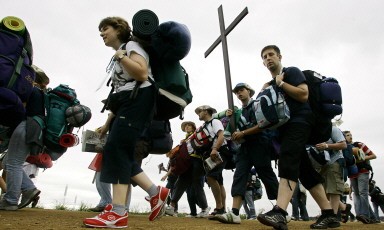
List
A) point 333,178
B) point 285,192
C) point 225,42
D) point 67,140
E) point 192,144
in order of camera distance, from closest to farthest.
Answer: point 285,192 < point 67,140 < point 333,178 < point 192,144 < point 225,42

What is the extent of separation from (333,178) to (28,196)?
439 cm

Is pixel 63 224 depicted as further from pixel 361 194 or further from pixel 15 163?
pixel 361 194

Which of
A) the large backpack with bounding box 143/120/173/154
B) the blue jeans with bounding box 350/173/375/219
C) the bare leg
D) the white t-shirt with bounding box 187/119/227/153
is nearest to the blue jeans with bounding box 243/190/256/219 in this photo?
the blue jeans with bounding box 350/173/375/219

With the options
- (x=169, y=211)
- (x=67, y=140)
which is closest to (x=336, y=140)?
(x=169, y=211)

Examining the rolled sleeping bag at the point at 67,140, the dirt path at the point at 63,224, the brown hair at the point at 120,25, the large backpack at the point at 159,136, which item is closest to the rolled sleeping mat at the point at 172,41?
the brown hair at the point at 120,25

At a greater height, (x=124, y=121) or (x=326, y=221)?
(x=124, y=121)

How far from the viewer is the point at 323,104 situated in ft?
10.9

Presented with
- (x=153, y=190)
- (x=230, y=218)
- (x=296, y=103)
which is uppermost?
(x=296, y=103)

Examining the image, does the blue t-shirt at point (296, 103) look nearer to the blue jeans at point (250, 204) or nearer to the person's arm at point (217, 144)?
the person's arm at point (217, 144)

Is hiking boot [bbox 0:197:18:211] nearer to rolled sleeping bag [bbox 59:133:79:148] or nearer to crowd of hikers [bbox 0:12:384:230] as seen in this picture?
crowd of hikers [bbox 0:12:384:230]

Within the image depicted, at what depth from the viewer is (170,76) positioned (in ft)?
8.71

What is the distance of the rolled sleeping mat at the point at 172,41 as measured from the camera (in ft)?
8.27

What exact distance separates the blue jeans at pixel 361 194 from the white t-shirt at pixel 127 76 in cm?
659

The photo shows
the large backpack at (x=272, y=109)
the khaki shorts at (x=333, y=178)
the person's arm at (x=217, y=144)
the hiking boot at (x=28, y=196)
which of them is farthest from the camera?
the person's arm at (x=217, y=144)
